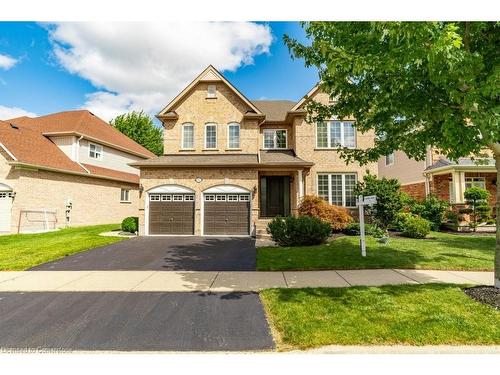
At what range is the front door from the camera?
18.3 metres

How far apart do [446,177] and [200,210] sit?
17176 mm

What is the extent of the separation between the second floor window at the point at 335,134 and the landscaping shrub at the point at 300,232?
7.51 m

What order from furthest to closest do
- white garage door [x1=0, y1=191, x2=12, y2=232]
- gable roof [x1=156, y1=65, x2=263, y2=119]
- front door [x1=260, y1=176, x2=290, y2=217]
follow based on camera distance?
front door [x1=260, y1=176, x2=290, y2=217]
gable roof [x1=156, y1=65, x2=263, y2=119]
white garage door [x1=0, y1=191, x2=12, y2=232]

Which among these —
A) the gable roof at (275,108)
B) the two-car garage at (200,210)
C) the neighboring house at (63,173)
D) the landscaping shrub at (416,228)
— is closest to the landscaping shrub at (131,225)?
the two-car garage at (200,210)

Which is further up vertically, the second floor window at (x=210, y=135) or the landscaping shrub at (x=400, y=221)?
the second floor window at (x=210, y=135)

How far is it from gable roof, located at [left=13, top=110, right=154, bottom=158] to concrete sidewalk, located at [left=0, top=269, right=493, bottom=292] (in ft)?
56.4

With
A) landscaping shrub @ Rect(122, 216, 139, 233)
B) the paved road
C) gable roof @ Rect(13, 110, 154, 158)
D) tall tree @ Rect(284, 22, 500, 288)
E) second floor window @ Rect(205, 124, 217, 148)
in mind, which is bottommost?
the paved road

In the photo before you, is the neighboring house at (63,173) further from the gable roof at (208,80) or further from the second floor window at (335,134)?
Result: the second floor window at (335,134)

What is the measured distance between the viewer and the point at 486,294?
549 cm

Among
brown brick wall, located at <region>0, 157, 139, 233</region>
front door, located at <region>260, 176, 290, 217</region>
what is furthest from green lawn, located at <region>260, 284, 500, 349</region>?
brown brick wall, located at <region>0, 157, 139, 233</region>

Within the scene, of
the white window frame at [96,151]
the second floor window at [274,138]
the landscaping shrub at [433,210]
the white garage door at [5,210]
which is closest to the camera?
the landscaping shrub at [433,210]

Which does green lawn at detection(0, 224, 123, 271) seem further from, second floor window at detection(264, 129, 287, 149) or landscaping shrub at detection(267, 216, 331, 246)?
second floor window at detection(264, 129, 287, 149)

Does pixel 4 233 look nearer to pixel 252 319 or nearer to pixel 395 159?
pixel 252 319

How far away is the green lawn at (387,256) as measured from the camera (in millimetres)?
8070
